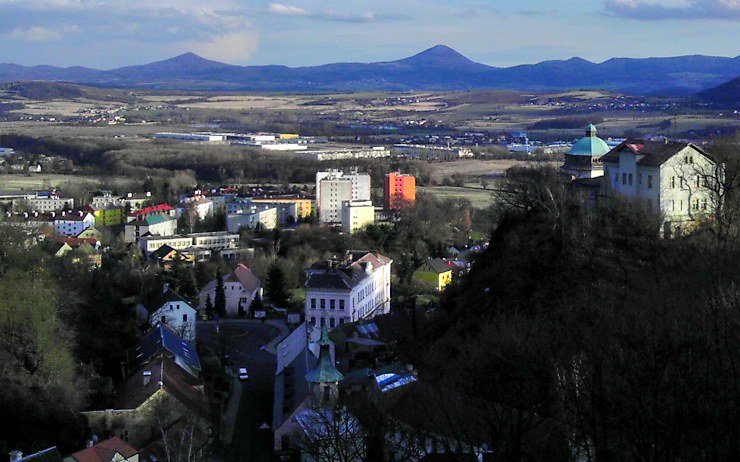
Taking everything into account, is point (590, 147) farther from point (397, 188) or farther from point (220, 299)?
point (397, 188)

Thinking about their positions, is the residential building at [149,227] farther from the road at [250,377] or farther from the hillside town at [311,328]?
the road at [250,377]

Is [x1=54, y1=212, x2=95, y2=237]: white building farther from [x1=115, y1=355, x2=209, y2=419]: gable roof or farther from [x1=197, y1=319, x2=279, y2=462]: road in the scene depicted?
[x1=115, y1=355, x2=209, y2=419]: gable roof

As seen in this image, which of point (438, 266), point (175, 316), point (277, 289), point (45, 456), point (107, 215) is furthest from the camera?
point (107, 215)

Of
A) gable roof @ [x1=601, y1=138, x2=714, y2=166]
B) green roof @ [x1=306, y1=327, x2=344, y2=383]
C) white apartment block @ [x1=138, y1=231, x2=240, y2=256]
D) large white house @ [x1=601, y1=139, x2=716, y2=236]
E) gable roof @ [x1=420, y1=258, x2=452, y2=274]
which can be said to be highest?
gable roof @ [x1=601, y1=138, x2=714, y2=166]

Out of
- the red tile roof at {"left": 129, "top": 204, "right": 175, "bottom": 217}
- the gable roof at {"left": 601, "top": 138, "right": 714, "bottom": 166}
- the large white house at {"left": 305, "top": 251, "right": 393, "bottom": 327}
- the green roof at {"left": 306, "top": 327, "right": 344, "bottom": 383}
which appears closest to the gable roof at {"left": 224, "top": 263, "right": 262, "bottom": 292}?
the large white house at {"left": 305, "top": 251, "right": 393, "bottom": 327}

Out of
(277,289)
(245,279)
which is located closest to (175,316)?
(245,279)

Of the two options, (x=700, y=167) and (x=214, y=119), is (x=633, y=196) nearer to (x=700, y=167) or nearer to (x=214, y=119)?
(x=700, y=167)
